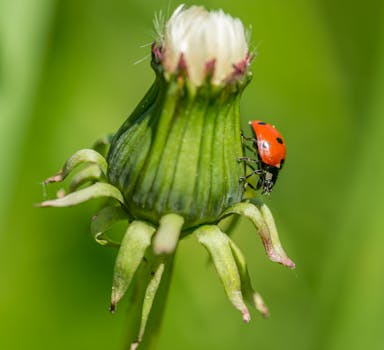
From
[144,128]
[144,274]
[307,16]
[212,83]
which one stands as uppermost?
[307,16]

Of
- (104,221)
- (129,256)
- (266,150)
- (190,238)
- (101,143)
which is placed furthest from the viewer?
(190,238)

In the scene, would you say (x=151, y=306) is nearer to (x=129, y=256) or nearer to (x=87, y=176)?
(x=129, y=256)

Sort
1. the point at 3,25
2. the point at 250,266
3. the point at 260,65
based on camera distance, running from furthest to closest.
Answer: the point at 260,65
the point at 250,266
the point at 3,25

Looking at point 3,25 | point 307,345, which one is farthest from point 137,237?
point 307,345

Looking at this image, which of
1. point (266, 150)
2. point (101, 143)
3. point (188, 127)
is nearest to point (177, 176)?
point (188, 127)

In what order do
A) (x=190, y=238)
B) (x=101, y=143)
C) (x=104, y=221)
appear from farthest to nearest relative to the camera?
(x=190, y=238), (x=101, y=143), (x=104, y=221)

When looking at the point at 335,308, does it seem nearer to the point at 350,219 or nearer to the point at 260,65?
the point at 350,219

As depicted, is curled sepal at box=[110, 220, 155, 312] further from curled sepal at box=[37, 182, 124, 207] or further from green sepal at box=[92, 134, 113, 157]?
green sepal at box=[92, 134, 113, 157]
